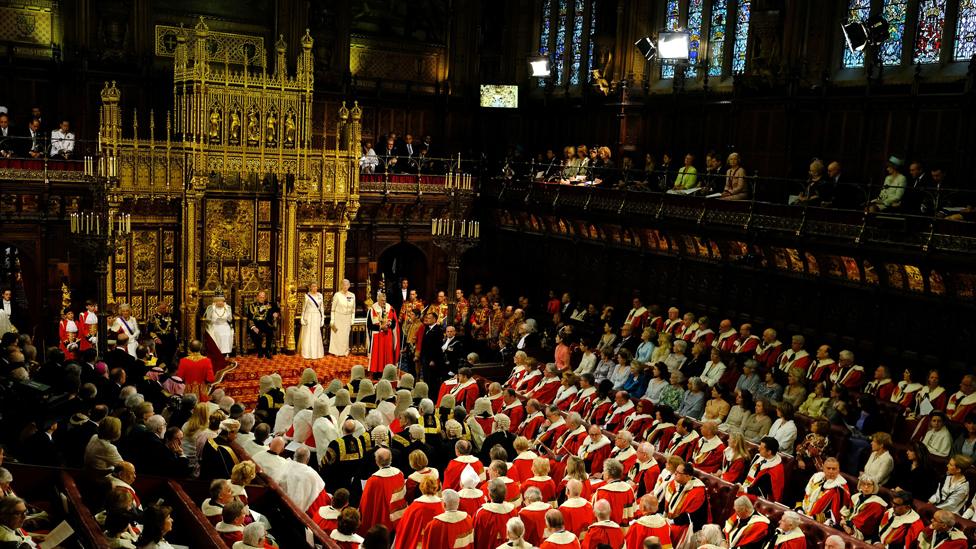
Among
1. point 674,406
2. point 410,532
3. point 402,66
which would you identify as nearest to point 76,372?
point 410,532

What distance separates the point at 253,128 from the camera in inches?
822

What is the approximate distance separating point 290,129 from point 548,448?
448 inches

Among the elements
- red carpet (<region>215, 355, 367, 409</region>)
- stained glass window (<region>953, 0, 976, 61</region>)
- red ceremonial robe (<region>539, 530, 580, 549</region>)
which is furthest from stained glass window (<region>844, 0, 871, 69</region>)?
red ceremonial robe (<region>539, 530, 580, 549</region>)

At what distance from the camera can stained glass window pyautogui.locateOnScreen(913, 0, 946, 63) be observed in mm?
17078

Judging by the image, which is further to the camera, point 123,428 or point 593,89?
point 593,89

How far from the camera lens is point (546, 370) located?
1598 cm

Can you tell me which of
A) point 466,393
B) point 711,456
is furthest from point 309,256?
point 711,456

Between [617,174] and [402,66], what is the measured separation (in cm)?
909

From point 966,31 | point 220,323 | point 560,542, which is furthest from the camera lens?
point 220,323

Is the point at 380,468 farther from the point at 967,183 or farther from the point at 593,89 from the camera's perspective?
the point at 593,89

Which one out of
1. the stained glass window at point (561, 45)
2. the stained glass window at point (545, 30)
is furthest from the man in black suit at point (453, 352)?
the stained glass window at point (545, 30)

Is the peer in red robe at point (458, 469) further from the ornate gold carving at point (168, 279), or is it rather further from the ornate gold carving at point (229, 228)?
the ornate gold carving at point (168, 279)

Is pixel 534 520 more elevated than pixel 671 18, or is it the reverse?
pixel 671 18

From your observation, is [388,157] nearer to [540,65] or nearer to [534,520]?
[540,65]
